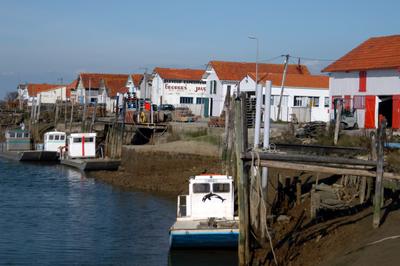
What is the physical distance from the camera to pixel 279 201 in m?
21.6

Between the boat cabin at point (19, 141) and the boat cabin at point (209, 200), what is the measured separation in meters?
36.6

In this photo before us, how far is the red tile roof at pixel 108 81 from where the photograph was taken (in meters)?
89.6

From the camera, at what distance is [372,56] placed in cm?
4156

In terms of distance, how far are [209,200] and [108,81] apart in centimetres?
7434

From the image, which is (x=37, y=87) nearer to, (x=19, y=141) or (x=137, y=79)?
(x=137, y=79)

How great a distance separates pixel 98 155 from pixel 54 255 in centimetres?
2660

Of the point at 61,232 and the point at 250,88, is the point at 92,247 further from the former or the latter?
the point at 250,88

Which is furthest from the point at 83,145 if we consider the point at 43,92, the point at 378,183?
the point at 43,92

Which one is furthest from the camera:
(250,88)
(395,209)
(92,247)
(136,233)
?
(250,88)

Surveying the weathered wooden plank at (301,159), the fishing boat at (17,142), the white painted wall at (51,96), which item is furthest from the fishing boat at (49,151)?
the white painted wall at (51,96)

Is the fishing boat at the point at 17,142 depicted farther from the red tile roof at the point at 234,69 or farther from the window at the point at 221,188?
the window at the point at 221,188

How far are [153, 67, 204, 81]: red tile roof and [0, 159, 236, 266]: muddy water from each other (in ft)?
123

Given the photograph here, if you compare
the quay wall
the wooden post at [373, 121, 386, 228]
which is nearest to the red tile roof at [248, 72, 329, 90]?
the quay wall

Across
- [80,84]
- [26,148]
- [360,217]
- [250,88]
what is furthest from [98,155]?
[80,84]
